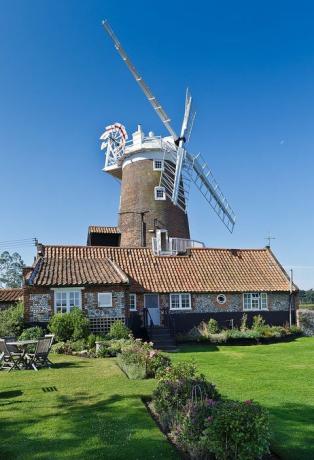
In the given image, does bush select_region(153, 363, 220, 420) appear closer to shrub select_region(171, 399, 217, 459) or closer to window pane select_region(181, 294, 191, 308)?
shrub select_region(171, 399, 217, 459)

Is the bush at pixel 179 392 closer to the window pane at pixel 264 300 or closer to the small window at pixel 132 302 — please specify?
the small window at pixel 132 302

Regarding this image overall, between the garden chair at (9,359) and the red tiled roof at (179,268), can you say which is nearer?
the garden chair at (9,359)

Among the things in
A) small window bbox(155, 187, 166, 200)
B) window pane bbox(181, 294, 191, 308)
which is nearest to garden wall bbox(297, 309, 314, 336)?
window pane bbox(181, 294, 191, 308)

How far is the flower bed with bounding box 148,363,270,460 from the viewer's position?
616 cm

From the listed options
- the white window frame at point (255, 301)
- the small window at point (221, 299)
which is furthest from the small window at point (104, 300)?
the white window frame at point (255, 301)

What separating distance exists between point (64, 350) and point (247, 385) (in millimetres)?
9825

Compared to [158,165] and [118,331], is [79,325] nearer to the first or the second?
[118,331]

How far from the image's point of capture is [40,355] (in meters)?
15.4

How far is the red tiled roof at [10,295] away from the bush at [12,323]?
12.3ft

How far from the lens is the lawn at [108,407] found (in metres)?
7.23

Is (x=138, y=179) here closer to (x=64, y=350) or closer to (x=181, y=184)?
(x=181, y=184)

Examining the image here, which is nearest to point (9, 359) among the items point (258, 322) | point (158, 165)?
point (258, 322)

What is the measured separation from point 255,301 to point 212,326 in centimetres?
419

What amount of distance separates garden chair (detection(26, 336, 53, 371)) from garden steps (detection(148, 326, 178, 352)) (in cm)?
763
